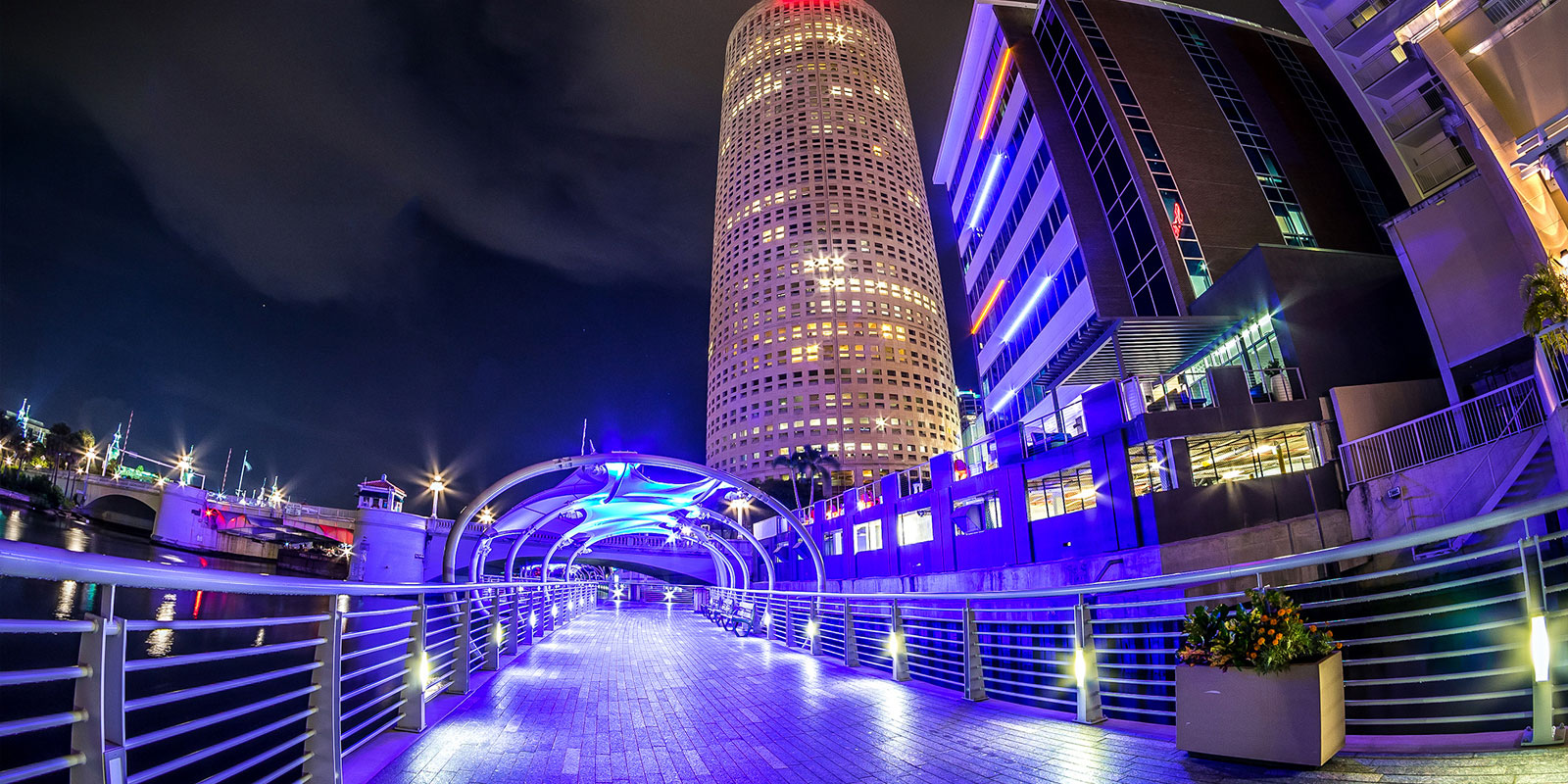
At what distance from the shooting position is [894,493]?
36.7m

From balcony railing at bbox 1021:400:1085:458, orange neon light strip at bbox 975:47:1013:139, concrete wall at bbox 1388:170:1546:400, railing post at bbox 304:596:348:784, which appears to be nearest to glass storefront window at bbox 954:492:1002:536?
balcony railing at bbox 1021:400:1085:458

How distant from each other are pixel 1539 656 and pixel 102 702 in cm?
714

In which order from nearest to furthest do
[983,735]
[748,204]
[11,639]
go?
1. [983,735]
2. [11,639]
3. [748,204]

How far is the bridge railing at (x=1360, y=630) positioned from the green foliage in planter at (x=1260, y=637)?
127mm

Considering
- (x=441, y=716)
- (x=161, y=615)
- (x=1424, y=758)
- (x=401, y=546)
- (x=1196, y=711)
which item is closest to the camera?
(x=1424, y=758)

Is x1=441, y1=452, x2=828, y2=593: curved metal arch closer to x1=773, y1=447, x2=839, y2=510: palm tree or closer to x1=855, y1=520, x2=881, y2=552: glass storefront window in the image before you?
x1=855, y1=520, x2=881, y2=552: glass storefront window

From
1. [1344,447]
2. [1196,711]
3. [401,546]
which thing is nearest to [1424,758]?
[1196,711]

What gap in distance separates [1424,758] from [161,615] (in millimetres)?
43148

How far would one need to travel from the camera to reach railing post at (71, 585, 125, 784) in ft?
8.91

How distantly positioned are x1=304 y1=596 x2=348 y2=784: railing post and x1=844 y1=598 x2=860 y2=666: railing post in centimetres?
793

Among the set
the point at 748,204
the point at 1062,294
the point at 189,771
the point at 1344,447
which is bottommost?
the point at 189,771

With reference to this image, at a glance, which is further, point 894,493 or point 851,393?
point 851,393

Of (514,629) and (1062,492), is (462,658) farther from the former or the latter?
(1062,492)

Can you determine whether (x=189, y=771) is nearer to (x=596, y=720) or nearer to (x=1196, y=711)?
(x=596, y=720)
